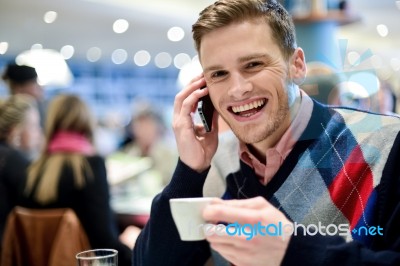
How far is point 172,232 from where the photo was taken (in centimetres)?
94

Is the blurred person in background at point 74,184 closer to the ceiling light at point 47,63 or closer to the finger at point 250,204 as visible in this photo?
the finger at point 250,204

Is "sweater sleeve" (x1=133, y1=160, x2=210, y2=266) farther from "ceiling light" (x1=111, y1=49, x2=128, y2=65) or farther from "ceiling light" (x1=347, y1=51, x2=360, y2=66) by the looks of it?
"ceiling light" (x1=111, y1=49, x2=128, y2=65)

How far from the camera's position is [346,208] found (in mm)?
872

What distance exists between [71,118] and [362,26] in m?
1.40

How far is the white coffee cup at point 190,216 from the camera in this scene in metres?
0.78

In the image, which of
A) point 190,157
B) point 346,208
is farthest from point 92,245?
point 346,208

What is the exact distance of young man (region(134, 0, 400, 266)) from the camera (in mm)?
854

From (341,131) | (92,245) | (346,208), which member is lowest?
(92,245)

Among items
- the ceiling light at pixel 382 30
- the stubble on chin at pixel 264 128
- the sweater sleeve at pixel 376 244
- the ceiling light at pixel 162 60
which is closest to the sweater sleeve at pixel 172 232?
the stubble on chin at pixel 264 128

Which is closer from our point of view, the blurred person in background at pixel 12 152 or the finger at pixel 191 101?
the finger at pixel 191 101

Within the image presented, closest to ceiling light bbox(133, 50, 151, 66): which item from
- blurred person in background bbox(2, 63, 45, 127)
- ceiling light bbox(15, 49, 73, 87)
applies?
blurred person in background bbox(2, 63, 45, 127)

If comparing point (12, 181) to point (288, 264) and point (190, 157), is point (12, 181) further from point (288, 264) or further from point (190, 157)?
point (288, 264)

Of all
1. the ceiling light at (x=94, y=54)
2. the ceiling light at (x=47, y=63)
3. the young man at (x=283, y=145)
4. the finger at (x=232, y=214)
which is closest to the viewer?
the finger at (x=232, y=214)

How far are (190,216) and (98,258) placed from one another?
0.29m
